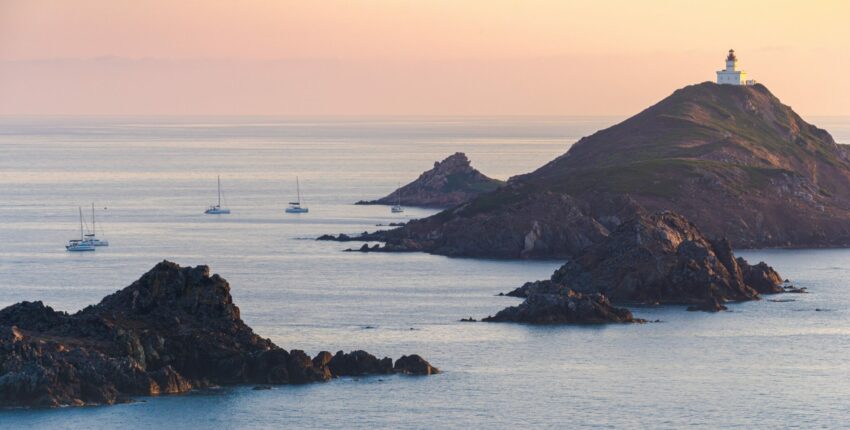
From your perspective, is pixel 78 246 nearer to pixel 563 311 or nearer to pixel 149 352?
pixel 563 311

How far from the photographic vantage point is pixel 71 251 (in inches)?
7077

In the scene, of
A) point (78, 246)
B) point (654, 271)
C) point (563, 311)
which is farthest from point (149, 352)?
point (78, 246)

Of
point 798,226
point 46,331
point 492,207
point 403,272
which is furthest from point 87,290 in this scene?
point 798,226

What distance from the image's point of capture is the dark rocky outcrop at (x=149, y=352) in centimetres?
9006

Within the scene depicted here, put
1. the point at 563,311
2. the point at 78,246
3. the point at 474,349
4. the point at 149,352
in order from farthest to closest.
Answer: the point at 78,246
the point at 563,311
the point at 474,349
the point at 149,352

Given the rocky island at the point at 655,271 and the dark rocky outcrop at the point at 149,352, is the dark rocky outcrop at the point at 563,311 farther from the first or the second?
the dark rocky outcrop at the point at 149,352

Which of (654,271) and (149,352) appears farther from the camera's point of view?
(654,271)

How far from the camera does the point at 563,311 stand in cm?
12512

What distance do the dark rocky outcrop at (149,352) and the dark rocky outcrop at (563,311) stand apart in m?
21.8

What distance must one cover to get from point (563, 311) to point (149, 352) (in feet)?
128

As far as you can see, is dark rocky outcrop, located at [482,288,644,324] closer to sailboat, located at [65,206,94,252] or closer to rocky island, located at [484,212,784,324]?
rocky island, located at [484,212,784,324]

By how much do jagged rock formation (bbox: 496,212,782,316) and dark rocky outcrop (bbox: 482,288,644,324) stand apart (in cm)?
898

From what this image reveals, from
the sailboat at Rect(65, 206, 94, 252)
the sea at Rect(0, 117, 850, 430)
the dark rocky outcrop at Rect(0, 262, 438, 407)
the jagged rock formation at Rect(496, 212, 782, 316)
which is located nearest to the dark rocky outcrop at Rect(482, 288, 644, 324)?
the sea at Rect(0, 117, 850, 430)

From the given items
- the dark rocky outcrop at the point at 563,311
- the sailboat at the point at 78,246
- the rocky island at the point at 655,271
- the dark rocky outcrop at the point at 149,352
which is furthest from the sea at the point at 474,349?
the sailboat at the point at 78,246
